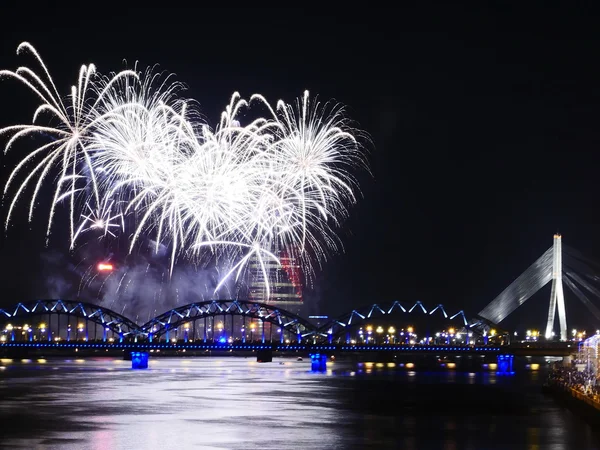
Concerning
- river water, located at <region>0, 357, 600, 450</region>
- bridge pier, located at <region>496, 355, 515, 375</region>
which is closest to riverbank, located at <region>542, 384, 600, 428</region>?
river water, located at <region>0, 357, 600, 450</region>

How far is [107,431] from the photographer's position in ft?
200

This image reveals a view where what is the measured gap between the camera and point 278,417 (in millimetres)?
71188

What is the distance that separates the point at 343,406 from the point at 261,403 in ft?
23.3

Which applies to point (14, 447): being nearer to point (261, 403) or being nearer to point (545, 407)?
point (261, 403)

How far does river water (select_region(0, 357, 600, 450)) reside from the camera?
56031 mm

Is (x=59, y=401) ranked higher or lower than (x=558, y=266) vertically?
lower

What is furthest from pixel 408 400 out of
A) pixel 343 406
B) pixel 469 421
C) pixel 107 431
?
pixel 107 431

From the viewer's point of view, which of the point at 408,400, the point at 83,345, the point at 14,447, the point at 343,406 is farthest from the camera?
the point at 83,345

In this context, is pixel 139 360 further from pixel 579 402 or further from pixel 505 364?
pixel 579 402

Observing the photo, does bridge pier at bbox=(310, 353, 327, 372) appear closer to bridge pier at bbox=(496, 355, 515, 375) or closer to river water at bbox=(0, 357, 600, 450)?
bridge pier at bbox=(496, 355, 515, 375)

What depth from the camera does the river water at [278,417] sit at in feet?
184

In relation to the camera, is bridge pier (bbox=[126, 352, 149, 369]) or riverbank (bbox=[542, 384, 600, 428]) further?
bridge pier (bbox=[126, 352, 149, 369])

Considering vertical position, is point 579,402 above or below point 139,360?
below

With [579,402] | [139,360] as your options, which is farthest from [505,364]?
[579,402]
